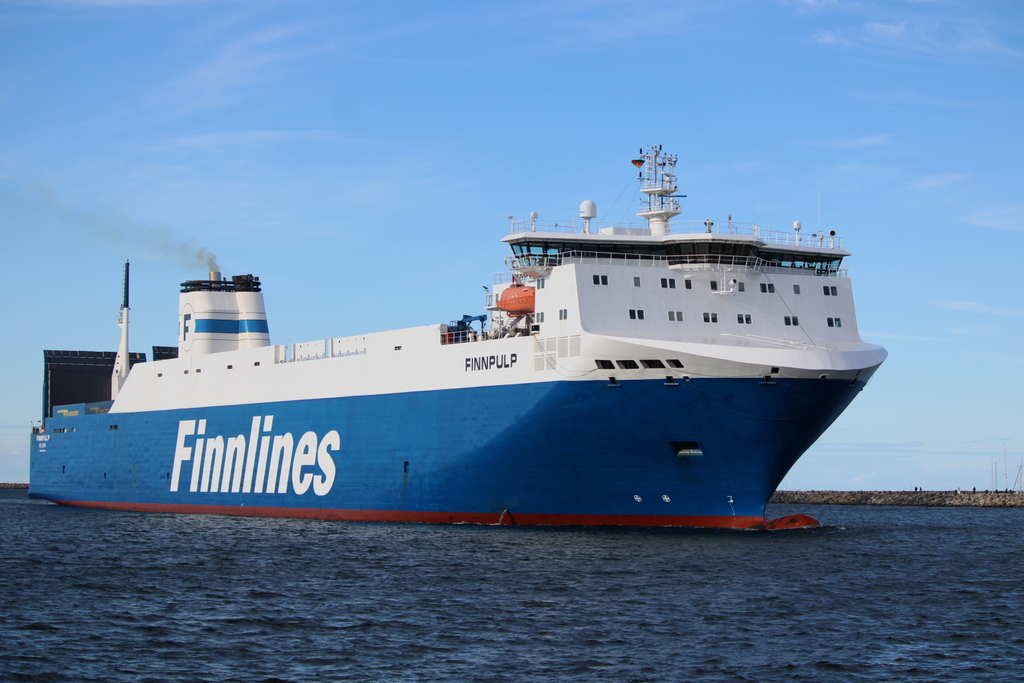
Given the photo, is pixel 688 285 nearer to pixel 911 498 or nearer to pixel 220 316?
pixel 220 316

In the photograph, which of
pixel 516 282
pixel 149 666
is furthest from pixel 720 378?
pixel 149 666

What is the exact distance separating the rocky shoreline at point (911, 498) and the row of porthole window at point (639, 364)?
1795 inches

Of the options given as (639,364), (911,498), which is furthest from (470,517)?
(911,498)

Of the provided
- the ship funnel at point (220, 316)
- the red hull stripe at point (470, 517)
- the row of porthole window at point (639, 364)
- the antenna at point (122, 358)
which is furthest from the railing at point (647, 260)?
the antenna at point (122, 358)

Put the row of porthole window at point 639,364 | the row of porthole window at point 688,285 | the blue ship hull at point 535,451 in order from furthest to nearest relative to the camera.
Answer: the row of porthole window at point 688,285
the blue ship hull at point 535,451
the row of porthole window at point 639,364

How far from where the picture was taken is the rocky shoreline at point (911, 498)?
6950 centimetres

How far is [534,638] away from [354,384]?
2247 centimetres

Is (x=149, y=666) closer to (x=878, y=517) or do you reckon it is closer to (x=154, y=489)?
(x=154, y=489)

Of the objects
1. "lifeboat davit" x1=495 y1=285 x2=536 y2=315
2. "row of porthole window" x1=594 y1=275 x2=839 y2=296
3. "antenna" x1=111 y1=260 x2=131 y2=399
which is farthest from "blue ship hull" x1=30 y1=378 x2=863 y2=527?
"antenna" x1=111 y1=260 x2=131 y2=399

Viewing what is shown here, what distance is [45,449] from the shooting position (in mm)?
57219

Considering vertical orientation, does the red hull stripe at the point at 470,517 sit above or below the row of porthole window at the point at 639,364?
below

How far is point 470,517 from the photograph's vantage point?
34.3 m

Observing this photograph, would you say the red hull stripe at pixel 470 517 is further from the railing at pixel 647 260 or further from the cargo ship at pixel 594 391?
the railing at pixel 647 260

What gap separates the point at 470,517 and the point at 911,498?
47.2 meters
